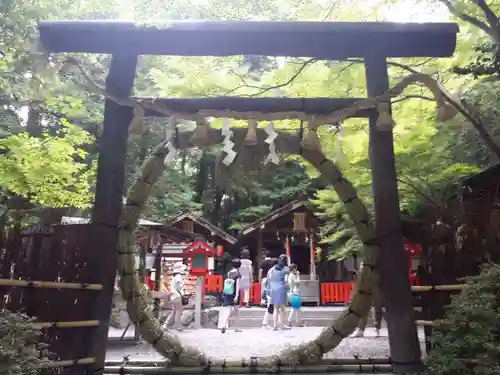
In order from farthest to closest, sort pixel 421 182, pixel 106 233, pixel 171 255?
pixel 171 255 < pixel 421 182 < pixel 106 233

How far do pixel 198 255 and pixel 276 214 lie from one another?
→ 4.78 metres

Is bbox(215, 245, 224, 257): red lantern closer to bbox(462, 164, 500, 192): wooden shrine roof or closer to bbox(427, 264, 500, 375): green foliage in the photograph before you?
bbox(462, 164, 500, 192): wooden shrine roof

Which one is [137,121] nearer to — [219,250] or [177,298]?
[177,298]

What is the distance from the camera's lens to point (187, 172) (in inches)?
953

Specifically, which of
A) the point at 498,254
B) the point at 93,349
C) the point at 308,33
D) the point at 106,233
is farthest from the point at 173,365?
the point at 308,33

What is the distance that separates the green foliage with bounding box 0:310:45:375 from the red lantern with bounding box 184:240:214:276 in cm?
1215

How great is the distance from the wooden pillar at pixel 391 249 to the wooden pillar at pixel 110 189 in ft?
9.61

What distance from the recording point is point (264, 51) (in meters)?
5.69

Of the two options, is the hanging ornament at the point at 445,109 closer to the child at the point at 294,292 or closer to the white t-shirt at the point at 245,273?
the child at the point at 294,292

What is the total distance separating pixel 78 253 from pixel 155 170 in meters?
1.32

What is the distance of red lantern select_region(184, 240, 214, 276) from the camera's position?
1597 centimetres

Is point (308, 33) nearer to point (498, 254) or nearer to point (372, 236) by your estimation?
point (372, 236)

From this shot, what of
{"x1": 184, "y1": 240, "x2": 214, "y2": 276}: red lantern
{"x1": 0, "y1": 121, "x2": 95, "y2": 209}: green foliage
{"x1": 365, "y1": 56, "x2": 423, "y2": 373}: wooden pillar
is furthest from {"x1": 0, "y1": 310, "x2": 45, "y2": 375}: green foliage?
{"x1": 184, "y1": 240, "x2": 214, "y2": 276}: red lantern

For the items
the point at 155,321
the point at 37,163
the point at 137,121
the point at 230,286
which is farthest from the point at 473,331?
the point at 230,286
